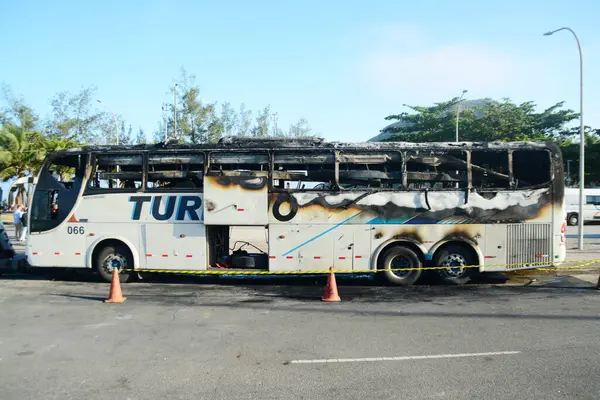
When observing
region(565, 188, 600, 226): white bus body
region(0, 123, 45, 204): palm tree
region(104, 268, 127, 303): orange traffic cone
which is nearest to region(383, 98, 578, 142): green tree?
region(565, 188, 600, 226): white bus body

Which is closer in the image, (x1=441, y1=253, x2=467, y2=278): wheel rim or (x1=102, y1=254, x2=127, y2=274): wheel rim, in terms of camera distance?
(x1=441, y1=253, x2=467, y2=278): wheel rim

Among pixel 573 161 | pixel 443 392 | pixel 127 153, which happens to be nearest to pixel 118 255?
pixel 127 153

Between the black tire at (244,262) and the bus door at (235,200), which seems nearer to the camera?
the bus door at (235,200)

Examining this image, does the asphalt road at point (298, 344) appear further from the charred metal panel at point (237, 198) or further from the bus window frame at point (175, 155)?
the bus window frame at point (175, 155)

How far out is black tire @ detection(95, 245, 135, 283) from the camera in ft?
37.8

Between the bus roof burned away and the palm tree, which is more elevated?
the palm tree

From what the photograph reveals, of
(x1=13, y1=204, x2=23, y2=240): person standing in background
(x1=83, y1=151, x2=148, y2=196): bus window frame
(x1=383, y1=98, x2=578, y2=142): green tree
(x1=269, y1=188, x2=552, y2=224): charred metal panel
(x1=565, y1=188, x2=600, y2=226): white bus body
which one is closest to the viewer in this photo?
(x1=269, y1=188, x2=552, y2=224): charred metal panel

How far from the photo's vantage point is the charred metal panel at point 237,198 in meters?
10.9

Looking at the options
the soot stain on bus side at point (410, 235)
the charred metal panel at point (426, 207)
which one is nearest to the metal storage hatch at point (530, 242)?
the charred metal panel at point (426, 207)

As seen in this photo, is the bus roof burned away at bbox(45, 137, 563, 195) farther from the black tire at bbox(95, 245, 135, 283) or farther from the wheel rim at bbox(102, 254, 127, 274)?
the wheel rim at bbox(102, 254, 127, 274)

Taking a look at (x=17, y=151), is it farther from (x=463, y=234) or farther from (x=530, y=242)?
(x=530, y=242)

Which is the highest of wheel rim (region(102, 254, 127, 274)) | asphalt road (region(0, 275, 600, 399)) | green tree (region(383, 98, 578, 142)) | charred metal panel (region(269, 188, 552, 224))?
green tree (region(383, 98, 578, 142))

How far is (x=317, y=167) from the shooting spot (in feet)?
36.4

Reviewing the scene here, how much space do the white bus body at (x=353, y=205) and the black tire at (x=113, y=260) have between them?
0.29 metres
